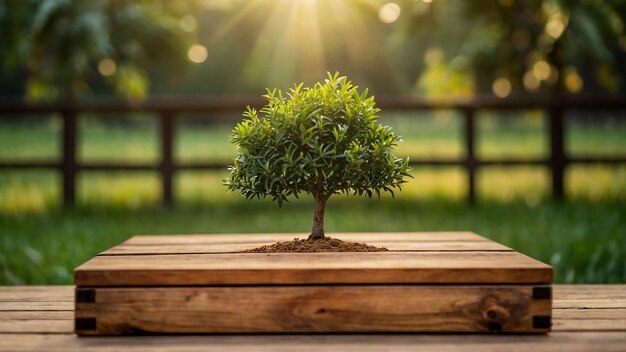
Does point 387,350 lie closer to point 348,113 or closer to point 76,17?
point 348,113

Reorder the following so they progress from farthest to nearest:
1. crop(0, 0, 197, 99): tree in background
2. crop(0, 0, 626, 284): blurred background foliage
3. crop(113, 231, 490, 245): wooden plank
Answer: crop(0, 0, 197, 99): tree in background → crop(0, 0, 626, 284): blurred background foliage → crop(113, 231, 490, 245): wooden plank

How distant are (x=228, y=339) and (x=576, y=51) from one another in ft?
22.9


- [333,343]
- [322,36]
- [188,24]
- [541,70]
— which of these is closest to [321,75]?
[322,36]

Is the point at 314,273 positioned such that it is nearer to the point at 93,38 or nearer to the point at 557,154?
the point at 93,38

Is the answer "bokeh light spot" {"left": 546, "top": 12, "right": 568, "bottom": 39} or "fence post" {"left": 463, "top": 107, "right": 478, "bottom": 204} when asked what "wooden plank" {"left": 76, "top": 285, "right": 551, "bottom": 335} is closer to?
"fence post" {"left": 463, "top": 107, "right": 478, "bottom": 204}

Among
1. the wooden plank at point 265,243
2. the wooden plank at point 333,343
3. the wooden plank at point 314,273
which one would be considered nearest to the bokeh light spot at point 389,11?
the wooden plank at point 265,243

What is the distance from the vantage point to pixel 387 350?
2.38m

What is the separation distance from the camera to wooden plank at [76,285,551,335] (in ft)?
8.38

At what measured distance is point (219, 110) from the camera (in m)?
8.37

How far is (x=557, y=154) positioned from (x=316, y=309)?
6.38 m

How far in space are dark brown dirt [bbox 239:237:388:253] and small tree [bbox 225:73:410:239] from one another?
21 centimetres

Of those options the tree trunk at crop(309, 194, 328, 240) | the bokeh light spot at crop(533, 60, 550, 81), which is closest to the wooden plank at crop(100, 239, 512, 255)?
the tree trunk at crop(309, 194, 328, 240)

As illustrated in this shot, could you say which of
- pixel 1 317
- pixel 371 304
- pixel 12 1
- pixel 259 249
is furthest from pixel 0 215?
pixel 371 304

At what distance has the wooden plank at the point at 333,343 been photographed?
2.41 meters
